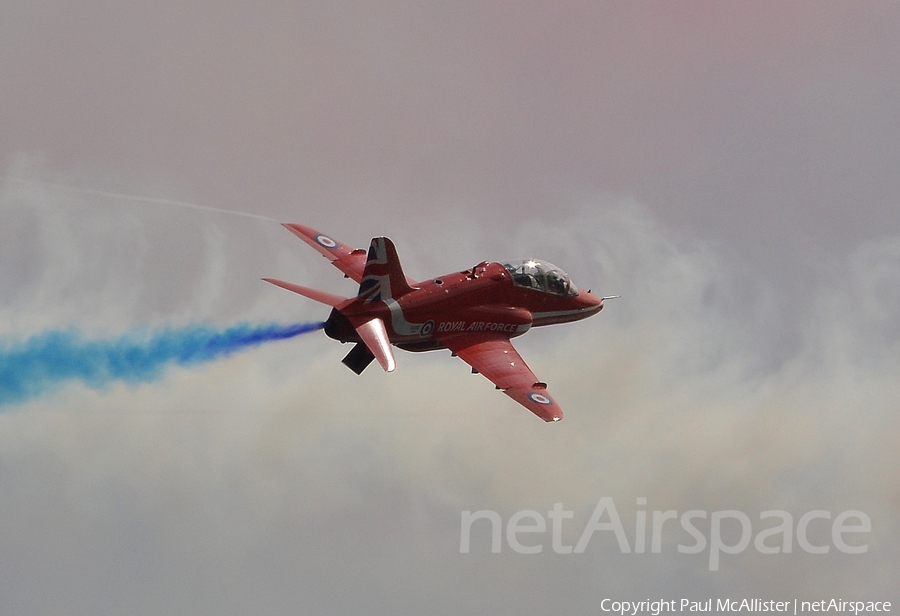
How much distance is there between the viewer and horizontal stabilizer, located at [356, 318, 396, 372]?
71125 millimetres

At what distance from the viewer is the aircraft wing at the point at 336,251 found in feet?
265

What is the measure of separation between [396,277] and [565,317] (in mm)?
9730

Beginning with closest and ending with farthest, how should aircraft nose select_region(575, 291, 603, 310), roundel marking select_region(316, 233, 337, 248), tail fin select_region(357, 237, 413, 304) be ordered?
tail fin select_region(357, 237, 413, 304), aircraft nose select_region(575, 291, 603, 310), roundel marking select_region(316, 233, 337, 248)

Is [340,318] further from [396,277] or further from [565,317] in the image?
[565,317]

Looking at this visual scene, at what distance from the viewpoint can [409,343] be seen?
7606 cm

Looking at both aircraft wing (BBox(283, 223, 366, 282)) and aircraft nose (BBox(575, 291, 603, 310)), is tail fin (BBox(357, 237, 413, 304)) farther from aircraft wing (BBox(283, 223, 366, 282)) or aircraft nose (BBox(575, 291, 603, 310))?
aircraft nose (BBox(575, 291, 603, 310))

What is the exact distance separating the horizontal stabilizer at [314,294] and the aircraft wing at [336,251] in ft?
13.3

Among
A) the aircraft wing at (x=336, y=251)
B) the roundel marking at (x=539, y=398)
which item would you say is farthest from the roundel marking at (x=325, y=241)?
the roundel marking at (x=539, y=398)

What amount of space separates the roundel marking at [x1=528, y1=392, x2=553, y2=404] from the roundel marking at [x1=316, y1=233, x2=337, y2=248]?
14392mm

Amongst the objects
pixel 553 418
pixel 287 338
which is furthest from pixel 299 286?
pixel 553 418

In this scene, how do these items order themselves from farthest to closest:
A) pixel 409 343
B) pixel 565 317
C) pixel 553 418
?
pixel 565 317, pixel 409 343, pixel 553 418

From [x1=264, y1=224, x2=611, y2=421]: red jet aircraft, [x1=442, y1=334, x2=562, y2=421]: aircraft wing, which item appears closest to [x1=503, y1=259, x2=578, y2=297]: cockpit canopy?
[x1=264, y1=224, x2=611, y2=421]: red jet aircraft

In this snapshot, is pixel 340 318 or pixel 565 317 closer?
pixel 340 318

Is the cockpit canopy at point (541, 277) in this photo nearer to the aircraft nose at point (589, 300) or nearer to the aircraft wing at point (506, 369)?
the aircraft nose at point (589, 300)
